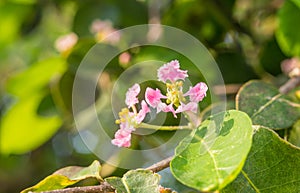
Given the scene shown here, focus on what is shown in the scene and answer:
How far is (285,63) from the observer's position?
1.50 m

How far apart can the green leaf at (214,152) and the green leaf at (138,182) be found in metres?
0.06

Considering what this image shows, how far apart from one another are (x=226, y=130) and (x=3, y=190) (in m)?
1.64

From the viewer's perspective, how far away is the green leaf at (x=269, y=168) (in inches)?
33.0

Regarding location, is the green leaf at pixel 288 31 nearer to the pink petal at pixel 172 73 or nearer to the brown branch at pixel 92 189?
the pink petal at pixel 172 73

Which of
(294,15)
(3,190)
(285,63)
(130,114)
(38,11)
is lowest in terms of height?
(3,190)

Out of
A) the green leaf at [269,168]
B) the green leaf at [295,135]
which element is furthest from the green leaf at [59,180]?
the green leaf at [295,135]

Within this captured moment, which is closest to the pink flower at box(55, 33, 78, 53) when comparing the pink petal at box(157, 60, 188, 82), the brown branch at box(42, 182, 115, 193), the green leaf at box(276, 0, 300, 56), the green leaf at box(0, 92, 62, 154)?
the green leaf at box(0, 92, 62, 154)

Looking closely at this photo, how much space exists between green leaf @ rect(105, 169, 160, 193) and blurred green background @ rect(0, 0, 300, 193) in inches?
13.3

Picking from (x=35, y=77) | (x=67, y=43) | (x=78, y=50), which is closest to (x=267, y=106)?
(x=78, y=50)

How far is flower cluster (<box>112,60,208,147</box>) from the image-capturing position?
91 cm

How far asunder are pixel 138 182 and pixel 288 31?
675 mm

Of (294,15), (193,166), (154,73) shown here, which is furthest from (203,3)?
(193,166)

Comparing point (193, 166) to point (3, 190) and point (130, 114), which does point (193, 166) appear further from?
point (3, 190)

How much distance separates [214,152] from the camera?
2.59 ft
